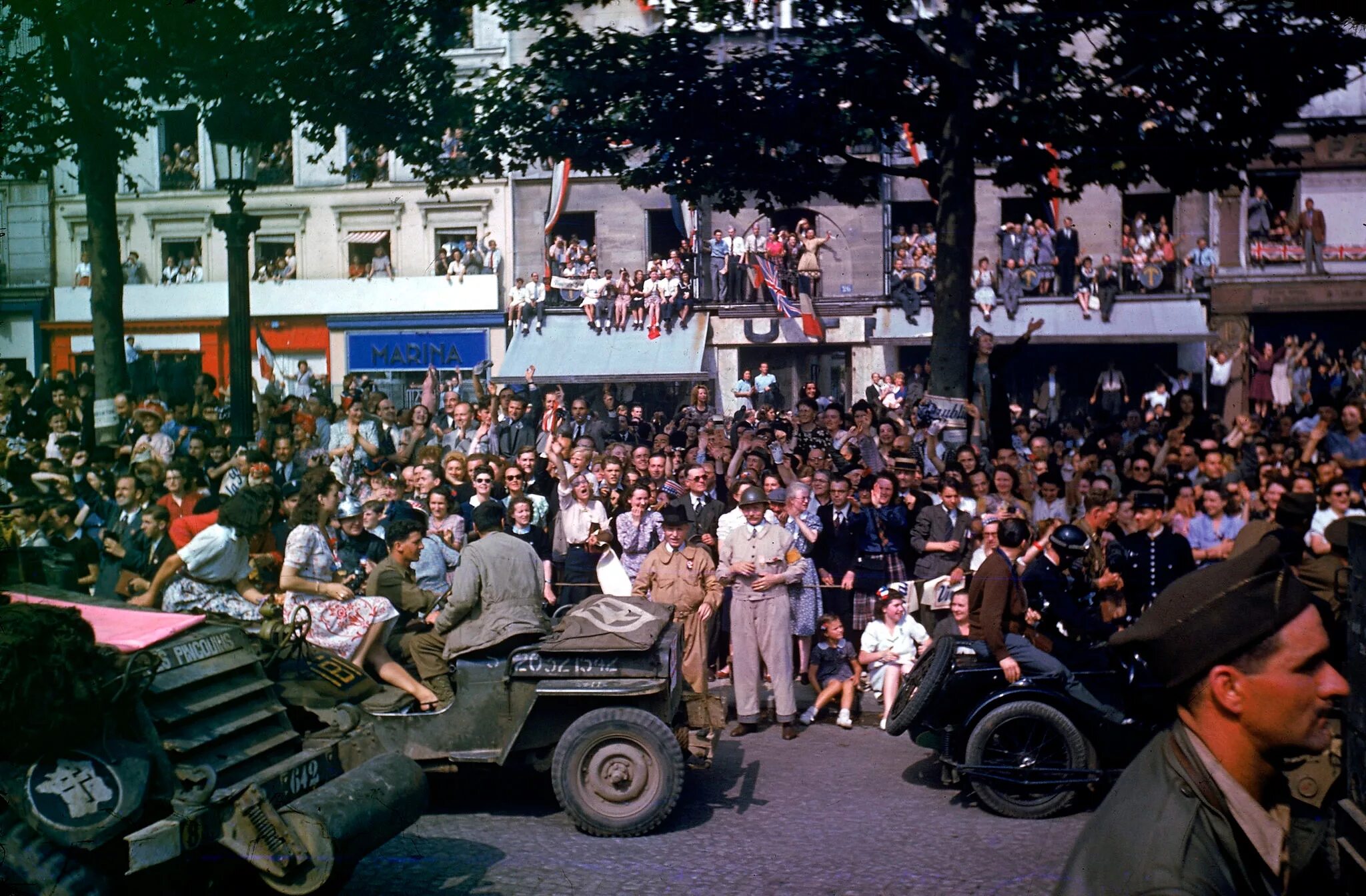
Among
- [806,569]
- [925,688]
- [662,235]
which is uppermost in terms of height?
[662,235]

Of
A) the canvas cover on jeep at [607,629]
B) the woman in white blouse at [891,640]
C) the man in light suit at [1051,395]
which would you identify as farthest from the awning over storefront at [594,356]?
the canvas cover on jeep at [607,629]

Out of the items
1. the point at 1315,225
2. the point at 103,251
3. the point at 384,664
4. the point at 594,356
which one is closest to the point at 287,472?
the point at 103,251

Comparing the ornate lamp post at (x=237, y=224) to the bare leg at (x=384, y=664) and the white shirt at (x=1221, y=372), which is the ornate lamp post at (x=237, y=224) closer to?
the bare leg at (x=384, y=664)

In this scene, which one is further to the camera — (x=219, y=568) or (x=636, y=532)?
(x=636, y=532)

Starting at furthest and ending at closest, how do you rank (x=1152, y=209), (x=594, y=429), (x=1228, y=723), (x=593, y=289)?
(x=1152, y=209)
(x=593, y=289)
(x=594, y=429)
(x=1228, y=723)

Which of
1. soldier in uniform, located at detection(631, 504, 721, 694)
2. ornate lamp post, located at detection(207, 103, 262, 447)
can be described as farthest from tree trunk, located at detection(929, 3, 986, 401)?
ornate lamp post, located at detection(207, 103, 262, 447)

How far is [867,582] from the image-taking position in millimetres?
10594

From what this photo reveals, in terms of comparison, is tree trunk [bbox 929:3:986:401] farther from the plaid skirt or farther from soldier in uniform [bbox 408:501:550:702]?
soldier in uniform [bbox 408:501:550:702]

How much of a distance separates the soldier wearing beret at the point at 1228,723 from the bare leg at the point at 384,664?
5.84 meters

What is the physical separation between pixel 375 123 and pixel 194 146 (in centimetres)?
359

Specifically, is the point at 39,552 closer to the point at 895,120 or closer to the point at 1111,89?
the point at 895,120

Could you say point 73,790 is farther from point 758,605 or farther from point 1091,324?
point 1091,324

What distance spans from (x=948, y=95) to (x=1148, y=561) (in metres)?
6.80

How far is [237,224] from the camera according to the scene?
12.0m
